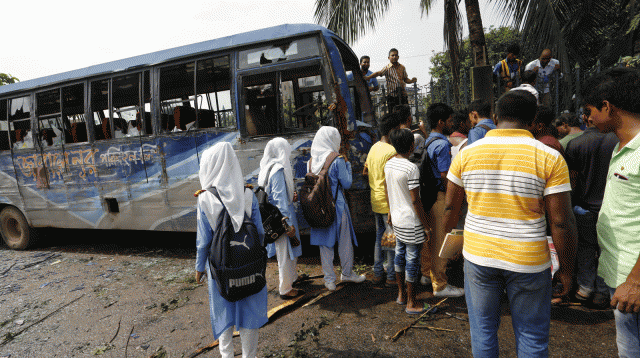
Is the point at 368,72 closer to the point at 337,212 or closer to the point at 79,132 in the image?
the point at 337,212

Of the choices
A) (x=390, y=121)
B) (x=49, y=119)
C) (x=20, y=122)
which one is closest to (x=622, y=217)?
(x=390, y=121)

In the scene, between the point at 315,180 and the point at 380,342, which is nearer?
the point at 380,342

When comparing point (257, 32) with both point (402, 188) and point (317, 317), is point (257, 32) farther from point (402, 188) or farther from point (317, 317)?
point (317, 317)

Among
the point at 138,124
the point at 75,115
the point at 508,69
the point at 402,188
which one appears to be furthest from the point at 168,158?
the point at 508,69

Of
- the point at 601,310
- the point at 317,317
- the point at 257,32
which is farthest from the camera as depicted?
the point at 257,32

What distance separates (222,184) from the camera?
7.98 ft

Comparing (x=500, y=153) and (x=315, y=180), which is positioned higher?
(x=500, y=153)

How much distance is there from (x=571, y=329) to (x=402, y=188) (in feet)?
5.83

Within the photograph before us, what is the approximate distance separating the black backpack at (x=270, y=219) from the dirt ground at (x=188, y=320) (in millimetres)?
844

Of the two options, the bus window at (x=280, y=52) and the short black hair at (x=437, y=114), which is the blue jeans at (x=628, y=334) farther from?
the bus window at (x=280, y=52)

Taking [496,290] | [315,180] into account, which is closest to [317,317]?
[315,180]

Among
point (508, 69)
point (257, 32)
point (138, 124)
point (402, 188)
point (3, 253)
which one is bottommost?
point (3, 253)

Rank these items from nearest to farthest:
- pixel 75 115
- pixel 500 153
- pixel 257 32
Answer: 1. pixel 500 153
2. pixel 257 32
3. pixel 75 115

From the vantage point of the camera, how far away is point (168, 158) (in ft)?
17.8
